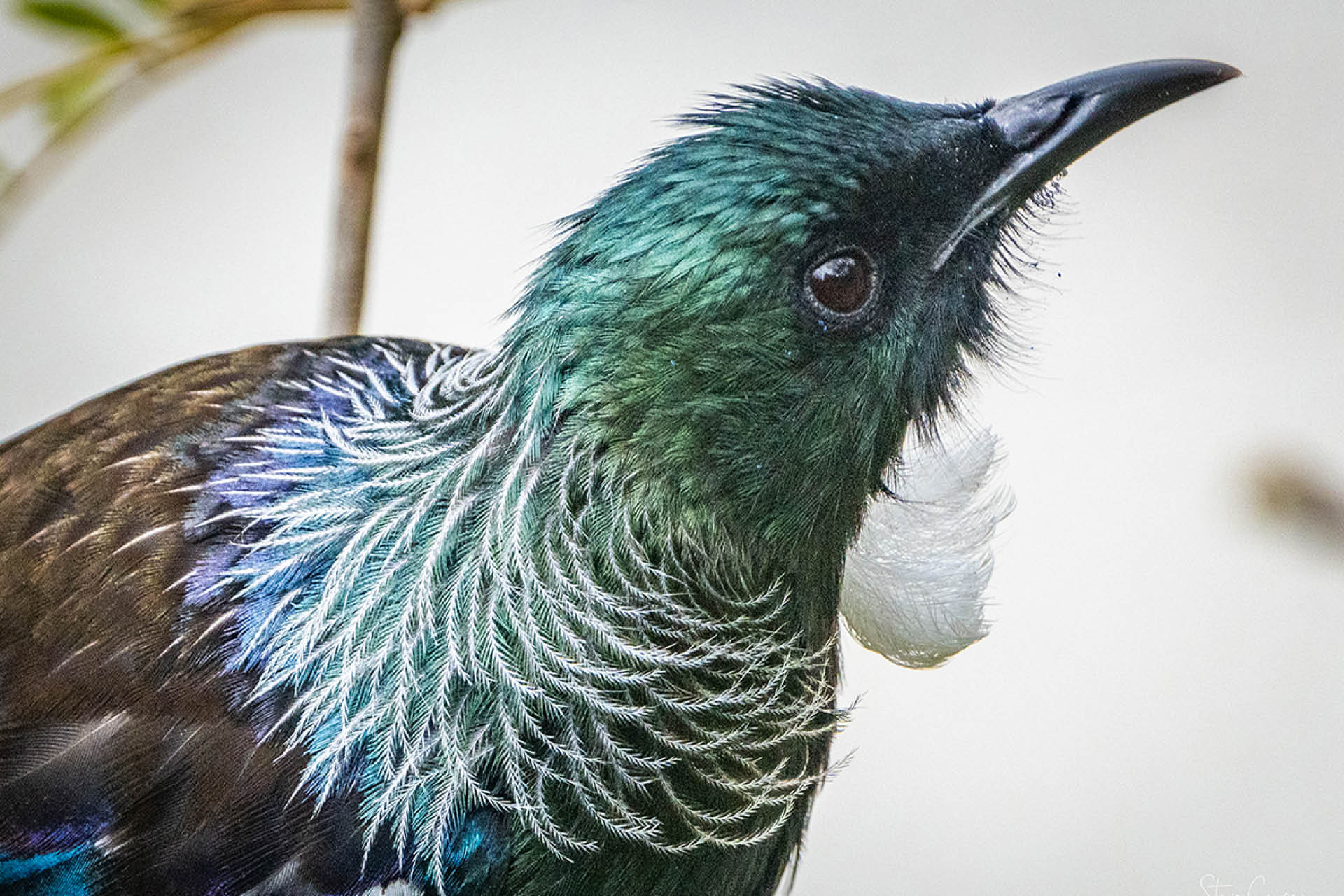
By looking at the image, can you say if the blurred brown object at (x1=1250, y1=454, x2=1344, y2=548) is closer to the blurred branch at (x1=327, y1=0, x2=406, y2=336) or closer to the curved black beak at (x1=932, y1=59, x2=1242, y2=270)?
the curved black beak at (x1=932, y1=59, x2=1242, y2=270)

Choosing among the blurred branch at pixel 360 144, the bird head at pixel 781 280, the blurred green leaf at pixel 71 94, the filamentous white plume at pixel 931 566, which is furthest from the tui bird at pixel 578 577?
the blurred green leaf at pixel 71 94

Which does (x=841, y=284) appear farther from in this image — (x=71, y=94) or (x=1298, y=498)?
(x=71, y=94)

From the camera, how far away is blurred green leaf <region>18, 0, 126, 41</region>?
146cm

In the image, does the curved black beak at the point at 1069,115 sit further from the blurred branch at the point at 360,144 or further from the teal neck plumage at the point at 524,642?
the blurred branch at the point at 360,144

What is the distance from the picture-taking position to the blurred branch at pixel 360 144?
4.51 ft

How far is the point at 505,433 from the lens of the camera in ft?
3.35

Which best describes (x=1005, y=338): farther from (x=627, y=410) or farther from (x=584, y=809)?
(x=584, y=809)

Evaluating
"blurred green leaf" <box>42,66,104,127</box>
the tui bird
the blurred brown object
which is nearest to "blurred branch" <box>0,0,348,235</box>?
"blurred green leaf" <box>42,66,104,127</box>

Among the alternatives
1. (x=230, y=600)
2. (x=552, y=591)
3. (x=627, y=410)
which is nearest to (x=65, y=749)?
(x=230, y=600)

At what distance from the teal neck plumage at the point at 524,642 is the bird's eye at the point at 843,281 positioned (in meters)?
0.19

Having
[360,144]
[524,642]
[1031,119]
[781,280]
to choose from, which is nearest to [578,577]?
[524,642]

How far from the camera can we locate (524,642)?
3.28 ft

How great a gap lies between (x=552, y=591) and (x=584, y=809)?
0.55 feet

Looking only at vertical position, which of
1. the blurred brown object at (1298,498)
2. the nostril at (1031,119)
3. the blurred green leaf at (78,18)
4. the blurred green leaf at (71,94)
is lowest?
the blurred brown object at (1298,498)
